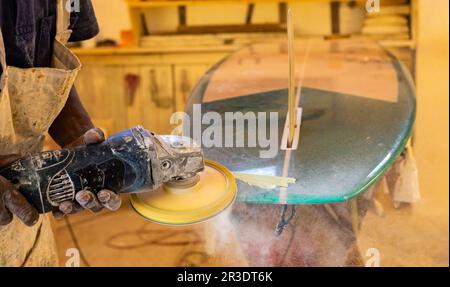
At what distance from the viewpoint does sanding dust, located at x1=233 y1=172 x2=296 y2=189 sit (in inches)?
38.6

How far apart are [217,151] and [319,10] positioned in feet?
6.17

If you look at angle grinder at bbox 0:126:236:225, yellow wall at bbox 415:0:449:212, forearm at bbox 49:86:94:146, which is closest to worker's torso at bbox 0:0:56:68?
forearm at bbox 49:86:94:146

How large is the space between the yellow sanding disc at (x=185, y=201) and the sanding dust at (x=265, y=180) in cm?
17

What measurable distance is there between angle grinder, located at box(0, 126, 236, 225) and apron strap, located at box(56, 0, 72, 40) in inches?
15.2

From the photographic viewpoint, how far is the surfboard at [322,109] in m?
1.02

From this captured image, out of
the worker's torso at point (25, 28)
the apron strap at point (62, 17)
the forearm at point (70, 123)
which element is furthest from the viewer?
the forearm at point (70, 123)

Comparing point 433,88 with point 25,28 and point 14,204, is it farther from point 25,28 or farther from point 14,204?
point 14,204

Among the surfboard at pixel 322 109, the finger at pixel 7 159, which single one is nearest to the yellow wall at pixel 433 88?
the surfboard at pixel 322 109

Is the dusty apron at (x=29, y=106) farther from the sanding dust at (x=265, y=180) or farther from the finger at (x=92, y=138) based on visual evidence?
the sanding dust at (x=265, y=180)

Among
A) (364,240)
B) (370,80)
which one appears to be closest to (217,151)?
(364,240)

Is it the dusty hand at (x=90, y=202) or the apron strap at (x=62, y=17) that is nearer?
the dusty hand at (x=90, y=202)

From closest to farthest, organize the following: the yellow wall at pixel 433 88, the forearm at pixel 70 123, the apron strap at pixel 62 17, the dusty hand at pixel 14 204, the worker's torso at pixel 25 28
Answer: the dusty hand at pixel 14 204, the worker's torso at pixel 25 28, the apron strap at pixel 62 17, the forearm at pixel 70 123, the yellow wall at pixel 433 88
